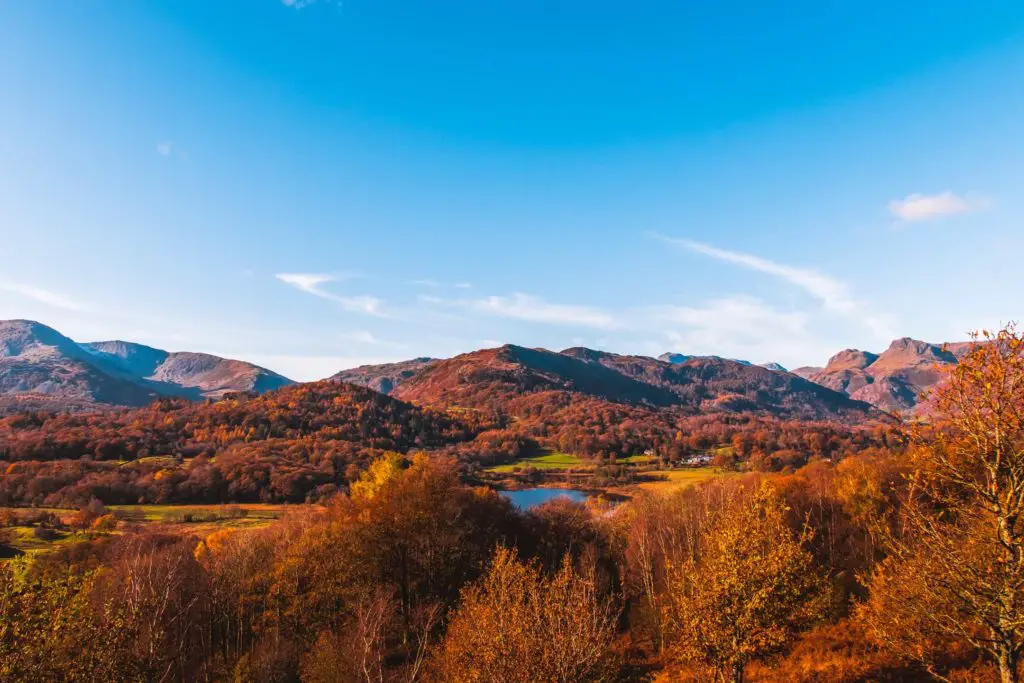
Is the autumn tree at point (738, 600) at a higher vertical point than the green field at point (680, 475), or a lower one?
higher

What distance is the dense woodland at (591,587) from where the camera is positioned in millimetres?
16281

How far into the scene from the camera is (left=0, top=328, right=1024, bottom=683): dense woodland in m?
16.3

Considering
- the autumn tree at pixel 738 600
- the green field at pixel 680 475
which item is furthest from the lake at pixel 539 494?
the autumn tree at pixel 738 600

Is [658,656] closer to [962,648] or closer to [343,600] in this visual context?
[962,648]

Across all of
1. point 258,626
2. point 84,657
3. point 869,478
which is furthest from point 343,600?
point 869,478

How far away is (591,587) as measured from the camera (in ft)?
103

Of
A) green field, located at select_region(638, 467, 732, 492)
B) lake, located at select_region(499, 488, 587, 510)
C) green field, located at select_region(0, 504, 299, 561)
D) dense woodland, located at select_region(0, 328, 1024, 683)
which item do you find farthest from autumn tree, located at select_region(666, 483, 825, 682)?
green field, located at select_region(638, 467, 732, 492)

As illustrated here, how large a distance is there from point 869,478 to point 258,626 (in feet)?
235

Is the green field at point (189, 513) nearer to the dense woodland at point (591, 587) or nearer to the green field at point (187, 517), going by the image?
the green field at point (187, 517)

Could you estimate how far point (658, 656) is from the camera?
43.2m

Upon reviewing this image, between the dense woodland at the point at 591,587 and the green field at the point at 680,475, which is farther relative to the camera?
the green field at the point at 680,475

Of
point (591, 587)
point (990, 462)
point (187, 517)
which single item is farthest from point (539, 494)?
point (990, 462)

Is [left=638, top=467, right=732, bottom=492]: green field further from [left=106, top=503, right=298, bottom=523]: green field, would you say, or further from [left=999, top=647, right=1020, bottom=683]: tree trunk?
[left=999, top=647, right=1020, bottom=683]: tree trunk

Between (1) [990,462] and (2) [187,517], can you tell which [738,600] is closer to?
(1) [990,462]
